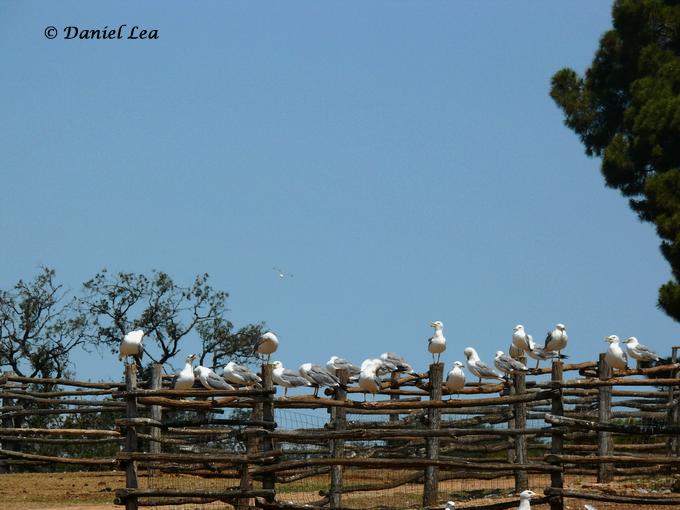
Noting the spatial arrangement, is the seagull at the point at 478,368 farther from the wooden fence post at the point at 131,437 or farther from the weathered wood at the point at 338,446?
the wooden fence post at the point at 131,437

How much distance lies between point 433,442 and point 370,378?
118cm

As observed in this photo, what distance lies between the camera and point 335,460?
613 inches

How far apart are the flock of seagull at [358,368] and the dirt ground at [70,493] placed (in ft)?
5.68

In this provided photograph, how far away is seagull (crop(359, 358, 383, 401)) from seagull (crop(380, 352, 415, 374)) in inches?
20.7

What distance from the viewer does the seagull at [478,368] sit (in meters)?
19.9

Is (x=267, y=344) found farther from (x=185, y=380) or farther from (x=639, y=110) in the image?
(x=639, y=110)

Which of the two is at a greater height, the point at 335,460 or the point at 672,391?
the point at 672,391

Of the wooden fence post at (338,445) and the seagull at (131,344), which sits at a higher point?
the seagull at (131,344)

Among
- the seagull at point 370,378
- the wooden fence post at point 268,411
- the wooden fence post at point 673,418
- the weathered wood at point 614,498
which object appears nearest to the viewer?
the weathered wood at point 614,498

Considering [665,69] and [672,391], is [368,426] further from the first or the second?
[665,69]

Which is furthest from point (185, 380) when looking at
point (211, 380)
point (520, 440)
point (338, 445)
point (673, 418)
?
point (673, 418)

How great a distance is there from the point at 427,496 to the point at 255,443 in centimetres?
259

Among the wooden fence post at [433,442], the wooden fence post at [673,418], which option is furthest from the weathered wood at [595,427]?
the wooden fence post at [673,418]

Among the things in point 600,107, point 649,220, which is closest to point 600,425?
point 649,220
